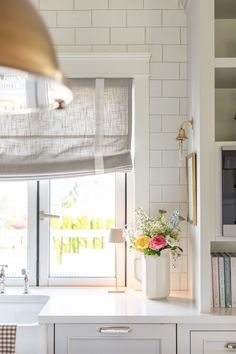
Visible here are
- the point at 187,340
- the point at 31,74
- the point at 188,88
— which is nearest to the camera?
the point at 31,74

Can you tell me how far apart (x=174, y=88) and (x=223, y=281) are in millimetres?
1221

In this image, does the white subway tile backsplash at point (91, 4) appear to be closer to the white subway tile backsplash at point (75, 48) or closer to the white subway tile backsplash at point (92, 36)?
the white subway tile backsplash at point (92, 36)

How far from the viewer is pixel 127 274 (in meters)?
2.88

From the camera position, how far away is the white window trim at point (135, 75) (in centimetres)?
282

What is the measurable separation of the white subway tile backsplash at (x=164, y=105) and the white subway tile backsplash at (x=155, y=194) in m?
0.48

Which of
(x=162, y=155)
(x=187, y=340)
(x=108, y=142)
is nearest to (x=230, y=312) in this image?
(x=187, y=340)

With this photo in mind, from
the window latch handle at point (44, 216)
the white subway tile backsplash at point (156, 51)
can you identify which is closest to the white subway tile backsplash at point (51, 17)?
the white subway tile backsplash at point (156, 51)

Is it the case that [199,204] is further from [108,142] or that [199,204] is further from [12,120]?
[12,120]

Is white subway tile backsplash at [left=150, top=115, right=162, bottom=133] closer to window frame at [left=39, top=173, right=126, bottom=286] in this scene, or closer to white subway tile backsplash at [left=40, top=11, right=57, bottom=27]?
window frame at [left=39, top=173, right=126, bottom=286]

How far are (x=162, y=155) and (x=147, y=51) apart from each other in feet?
2.17

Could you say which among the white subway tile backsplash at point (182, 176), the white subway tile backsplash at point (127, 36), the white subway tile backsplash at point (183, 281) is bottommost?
the white subway tile backsplash at point (183, 281)

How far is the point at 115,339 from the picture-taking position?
2225 millimetres

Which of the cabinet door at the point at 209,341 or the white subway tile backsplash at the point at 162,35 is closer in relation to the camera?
the cabinet door at the point at 209,341

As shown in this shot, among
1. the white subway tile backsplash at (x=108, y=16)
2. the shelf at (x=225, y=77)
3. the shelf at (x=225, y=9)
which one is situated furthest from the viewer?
the white subway tile backsplash at (x=108, y=16)
